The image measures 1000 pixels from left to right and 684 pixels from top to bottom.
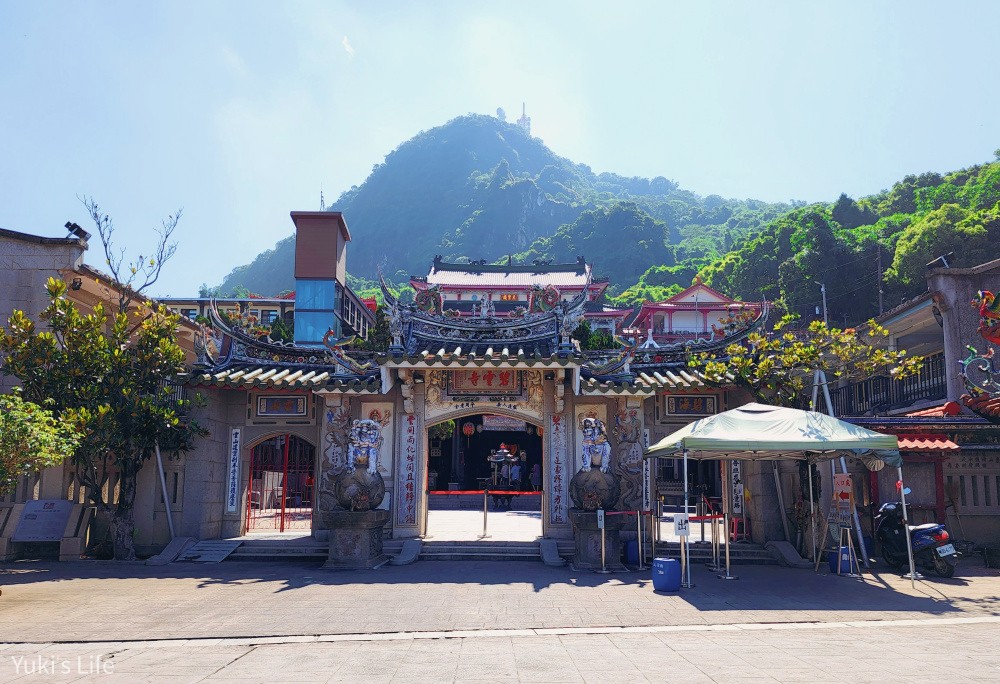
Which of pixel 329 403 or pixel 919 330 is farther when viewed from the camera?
pixel 919 330

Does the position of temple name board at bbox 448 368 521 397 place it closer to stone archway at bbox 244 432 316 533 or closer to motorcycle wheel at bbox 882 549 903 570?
stone archway at bbox 244 432 316 533

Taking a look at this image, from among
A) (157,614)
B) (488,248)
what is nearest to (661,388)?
(157,614)

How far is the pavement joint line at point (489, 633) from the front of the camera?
777 centimetres

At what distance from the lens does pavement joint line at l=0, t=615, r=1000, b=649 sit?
25.5 feet

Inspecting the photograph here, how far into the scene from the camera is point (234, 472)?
51.5ft

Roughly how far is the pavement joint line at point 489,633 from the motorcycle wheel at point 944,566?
298cm

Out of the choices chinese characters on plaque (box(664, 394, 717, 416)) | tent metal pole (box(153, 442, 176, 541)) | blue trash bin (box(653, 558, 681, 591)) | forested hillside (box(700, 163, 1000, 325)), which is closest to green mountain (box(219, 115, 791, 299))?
forested hillside (box(700, 163, 1000, 325))

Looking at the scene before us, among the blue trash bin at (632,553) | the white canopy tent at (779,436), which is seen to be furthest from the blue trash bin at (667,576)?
the blue trash bin at (632,553)

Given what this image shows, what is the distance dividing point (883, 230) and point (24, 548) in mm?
48556

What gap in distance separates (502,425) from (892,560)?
65.6 feet

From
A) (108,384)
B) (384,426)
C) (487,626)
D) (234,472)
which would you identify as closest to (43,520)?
(108,384)

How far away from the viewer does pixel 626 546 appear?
13.3 meters

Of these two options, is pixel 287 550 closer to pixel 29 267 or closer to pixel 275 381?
pixel 275 381

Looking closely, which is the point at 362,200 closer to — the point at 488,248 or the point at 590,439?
the point at 488,248
